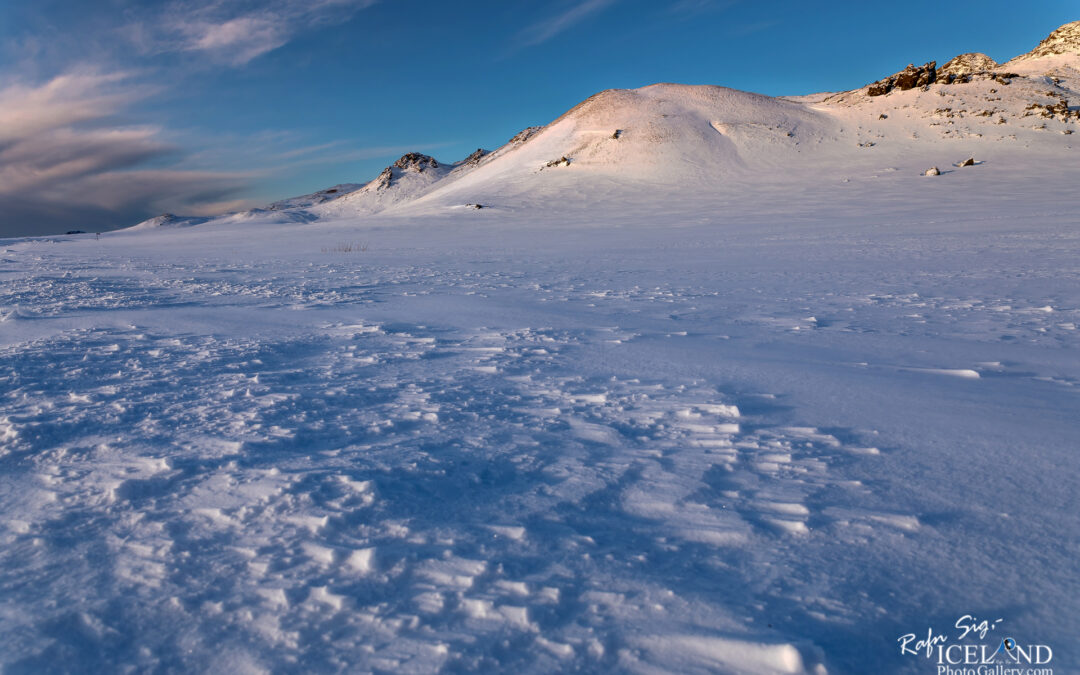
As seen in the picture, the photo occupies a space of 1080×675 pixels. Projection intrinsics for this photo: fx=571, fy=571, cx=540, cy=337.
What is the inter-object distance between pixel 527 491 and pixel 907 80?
2359 inches

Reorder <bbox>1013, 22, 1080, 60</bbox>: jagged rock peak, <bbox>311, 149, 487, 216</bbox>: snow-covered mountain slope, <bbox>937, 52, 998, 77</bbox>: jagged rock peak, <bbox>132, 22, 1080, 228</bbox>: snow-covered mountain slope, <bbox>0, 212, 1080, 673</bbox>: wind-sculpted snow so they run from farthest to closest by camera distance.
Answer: <bbox>311, 149, 487, 216</bbox>: snow-covered mountain slope, <bbox>937, 52, 998, 77</bbox>: jagged rock peak, <bbox>1013, 22, 1080, 60</bbox>: jagged rock peak, <bbox>132, 22, 1080, 228</bbox>: snow-covered mountain slope, <bbox>0, 212, 1080, 673</bbox>: wind-sculpted snow

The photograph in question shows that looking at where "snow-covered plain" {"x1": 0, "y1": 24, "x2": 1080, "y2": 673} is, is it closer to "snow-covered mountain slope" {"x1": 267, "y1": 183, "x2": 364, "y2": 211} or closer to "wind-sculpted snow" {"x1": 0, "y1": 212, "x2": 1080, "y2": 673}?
"wind-sculpted snow" {"x1": 0, "y1": 212, "x2": 1080, "y2": 673}

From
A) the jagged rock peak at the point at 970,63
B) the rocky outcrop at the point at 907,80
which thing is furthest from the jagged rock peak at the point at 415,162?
the jagged rock peak at the point at 970,63

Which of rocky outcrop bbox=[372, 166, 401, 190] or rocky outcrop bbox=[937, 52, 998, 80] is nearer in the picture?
rocky outcrop bbox=[937, 52, 998, 80]

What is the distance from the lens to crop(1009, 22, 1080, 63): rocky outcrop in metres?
56.4

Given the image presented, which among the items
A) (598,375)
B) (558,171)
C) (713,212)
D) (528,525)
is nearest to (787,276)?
(598,375)

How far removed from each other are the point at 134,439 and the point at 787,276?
8.39 metres

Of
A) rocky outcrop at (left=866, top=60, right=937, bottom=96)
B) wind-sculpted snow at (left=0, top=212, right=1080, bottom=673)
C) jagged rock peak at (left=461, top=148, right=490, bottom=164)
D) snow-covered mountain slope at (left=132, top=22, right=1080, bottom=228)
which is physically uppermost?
jagged rock peak at (left=461, top=148, right=490, bottom=164)

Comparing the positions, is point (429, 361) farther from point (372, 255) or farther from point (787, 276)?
point (372, 255)

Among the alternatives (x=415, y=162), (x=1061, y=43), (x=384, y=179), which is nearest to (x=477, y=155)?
(x=415, y=162)

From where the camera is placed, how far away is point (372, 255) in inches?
589

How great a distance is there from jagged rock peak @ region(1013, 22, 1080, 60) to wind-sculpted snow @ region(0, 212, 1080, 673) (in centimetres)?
7492

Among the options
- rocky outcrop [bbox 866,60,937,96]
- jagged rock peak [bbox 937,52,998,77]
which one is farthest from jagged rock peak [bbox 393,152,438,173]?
jagged rock peak [bbox 937,52,998,77]

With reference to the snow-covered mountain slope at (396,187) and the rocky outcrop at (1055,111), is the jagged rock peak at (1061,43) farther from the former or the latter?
the snow-covered mountain slope at (396,187)
